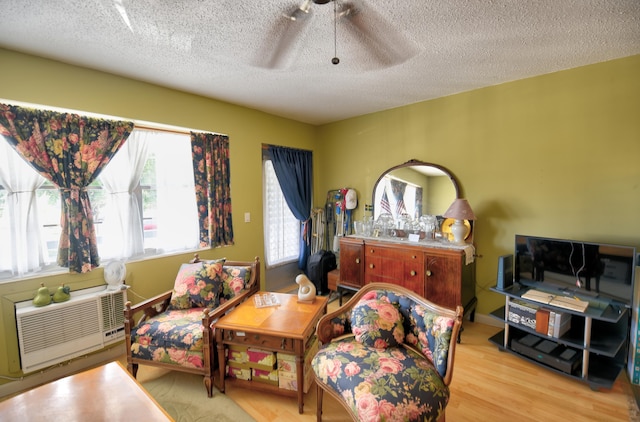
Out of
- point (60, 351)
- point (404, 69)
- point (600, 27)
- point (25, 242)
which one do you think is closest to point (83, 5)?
point (25, 242)

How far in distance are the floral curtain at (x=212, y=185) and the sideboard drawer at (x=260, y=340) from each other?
140cm

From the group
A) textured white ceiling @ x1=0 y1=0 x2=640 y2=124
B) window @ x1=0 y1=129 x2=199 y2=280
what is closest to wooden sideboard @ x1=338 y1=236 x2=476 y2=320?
textured white ceiling @ x1=0 y1=0 x2=640 y2=124

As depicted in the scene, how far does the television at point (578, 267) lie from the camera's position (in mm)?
1891

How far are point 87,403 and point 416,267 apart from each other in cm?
256

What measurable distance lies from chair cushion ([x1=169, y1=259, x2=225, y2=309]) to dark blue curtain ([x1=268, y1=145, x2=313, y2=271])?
1.69m

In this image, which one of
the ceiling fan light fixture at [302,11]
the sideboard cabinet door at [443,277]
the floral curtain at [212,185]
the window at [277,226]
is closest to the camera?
the ceiling fan light fixture at [302,11]

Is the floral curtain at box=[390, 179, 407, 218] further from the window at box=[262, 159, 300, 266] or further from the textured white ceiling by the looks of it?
the window at box=[262, 159, 300, 266]

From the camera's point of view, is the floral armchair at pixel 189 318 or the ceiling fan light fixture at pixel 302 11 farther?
the floral armchair at pixel 189 318

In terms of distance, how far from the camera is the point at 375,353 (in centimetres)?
156

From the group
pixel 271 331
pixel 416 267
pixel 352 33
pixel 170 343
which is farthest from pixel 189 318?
pixel 352 33

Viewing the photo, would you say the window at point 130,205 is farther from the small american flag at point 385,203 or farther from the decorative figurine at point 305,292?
the small american flag at point 385,203

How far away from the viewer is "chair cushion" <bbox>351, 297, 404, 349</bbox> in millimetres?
1630

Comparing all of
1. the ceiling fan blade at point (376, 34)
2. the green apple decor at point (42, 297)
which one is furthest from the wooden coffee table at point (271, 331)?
the ceiling fan blade at point (376, 34)

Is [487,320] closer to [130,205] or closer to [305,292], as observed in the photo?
[305,292]
